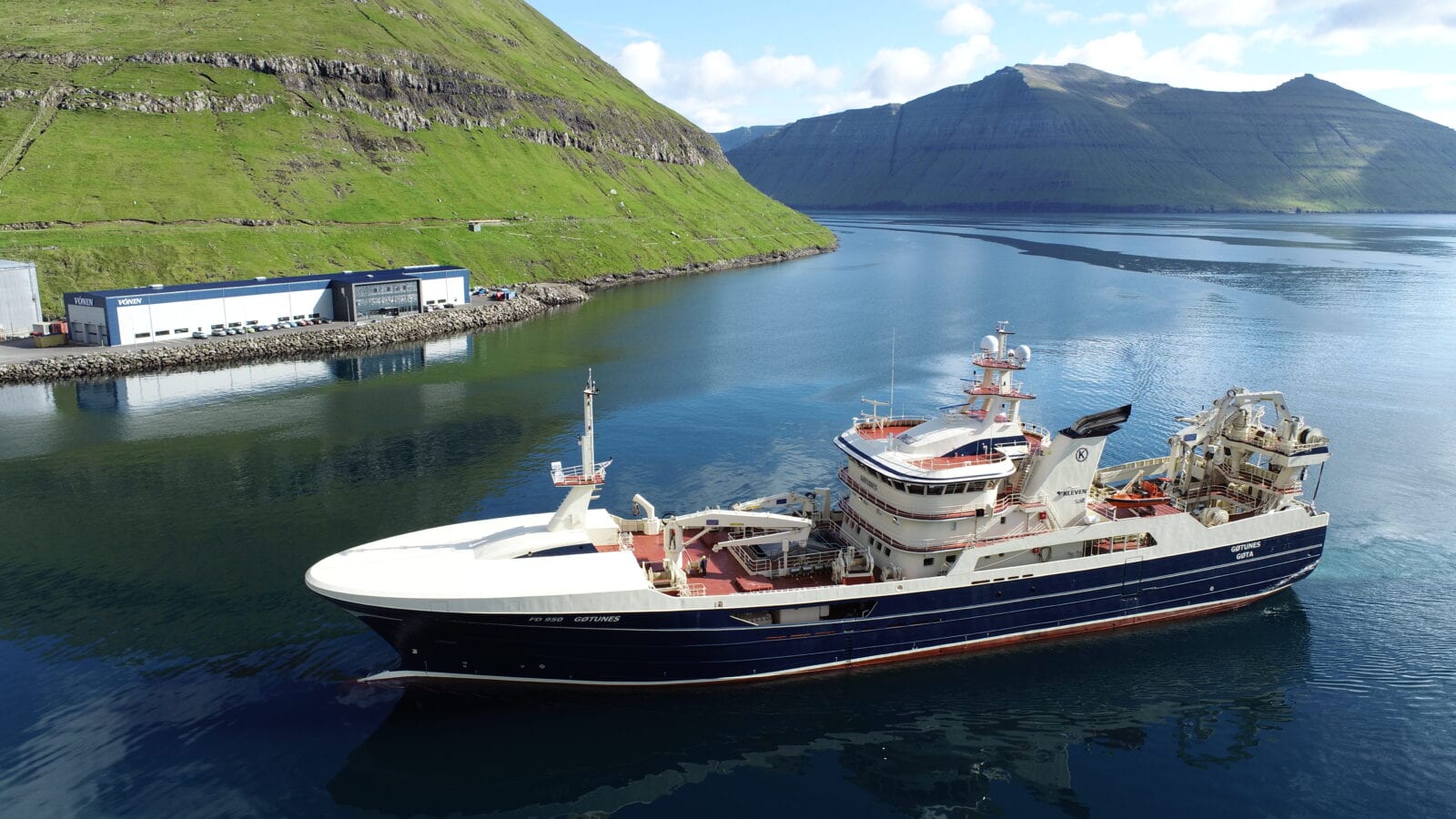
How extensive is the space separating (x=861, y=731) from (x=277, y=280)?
80.0 m

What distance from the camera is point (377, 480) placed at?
4406 centimetres

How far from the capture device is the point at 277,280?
83.9 meters

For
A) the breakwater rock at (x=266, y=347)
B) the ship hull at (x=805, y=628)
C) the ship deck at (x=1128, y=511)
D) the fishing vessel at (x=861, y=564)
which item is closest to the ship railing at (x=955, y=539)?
the fishing vessel at (x=861, y=564)

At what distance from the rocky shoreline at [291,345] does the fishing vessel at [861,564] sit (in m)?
56.4

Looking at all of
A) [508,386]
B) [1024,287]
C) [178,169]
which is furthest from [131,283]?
[1024,287]

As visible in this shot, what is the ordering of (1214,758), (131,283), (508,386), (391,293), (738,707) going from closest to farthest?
(1214,758)
(738,707)
(508,386)
(131,283)
(391,293)

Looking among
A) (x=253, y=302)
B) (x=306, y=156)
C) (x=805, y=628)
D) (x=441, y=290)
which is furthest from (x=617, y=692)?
(x=306, y=156)

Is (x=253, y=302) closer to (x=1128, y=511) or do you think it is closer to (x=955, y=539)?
(x=955, y=539)

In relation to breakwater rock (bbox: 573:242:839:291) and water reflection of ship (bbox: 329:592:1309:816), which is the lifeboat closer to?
water reflection of ship (bbox: 329:592:1309:816)

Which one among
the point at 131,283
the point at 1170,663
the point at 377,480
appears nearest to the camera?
the point at 1170,663

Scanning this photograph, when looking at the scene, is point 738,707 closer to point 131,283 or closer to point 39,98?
point 131,283

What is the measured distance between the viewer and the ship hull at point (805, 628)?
24922mm

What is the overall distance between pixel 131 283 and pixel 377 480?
59.8m

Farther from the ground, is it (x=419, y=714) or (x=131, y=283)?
(x=131, y=283)
